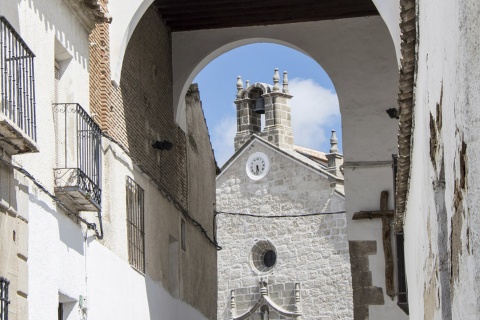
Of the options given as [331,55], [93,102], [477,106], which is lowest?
[477,106]

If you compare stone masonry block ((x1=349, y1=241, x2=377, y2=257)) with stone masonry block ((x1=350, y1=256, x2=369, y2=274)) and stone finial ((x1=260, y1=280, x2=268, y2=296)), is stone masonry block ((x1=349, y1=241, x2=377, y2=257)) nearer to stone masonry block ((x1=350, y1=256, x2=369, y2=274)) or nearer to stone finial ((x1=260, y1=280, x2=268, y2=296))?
stone masonry block ((x1=350, y1=256, x2=369, y2=274))

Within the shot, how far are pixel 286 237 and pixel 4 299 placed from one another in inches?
1659

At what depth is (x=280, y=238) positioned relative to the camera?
52781mm

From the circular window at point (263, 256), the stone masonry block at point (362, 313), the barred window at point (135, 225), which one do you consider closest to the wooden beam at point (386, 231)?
the stone masonry block at point (362, 313)

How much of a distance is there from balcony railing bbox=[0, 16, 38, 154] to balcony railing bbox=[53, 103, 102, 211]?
1.53 m

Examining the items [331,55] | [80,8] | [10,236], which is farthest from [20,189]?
[331,55]

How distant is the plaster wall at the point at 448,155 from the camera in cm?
582

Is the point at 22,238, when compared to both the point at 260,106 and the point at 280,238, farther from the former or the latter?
the point at 260,106

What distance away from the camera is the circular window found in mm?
53312

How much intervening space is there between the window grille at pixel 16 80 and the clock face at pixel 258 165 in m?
44.0

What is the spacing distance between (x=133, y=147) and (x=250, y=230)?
37199 mm

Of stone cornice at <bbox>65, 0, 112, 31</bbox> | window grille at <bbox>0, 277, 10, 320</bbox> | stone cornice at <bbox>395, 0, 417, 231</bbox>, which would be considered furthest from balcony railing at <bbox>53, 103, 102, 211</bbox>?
stone cornice at <bbox>395, 0, 417, 231</bbox>

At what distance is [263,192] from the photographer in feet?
180

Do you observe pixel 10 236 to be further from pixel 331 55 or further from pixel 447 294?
pixel 331 55
